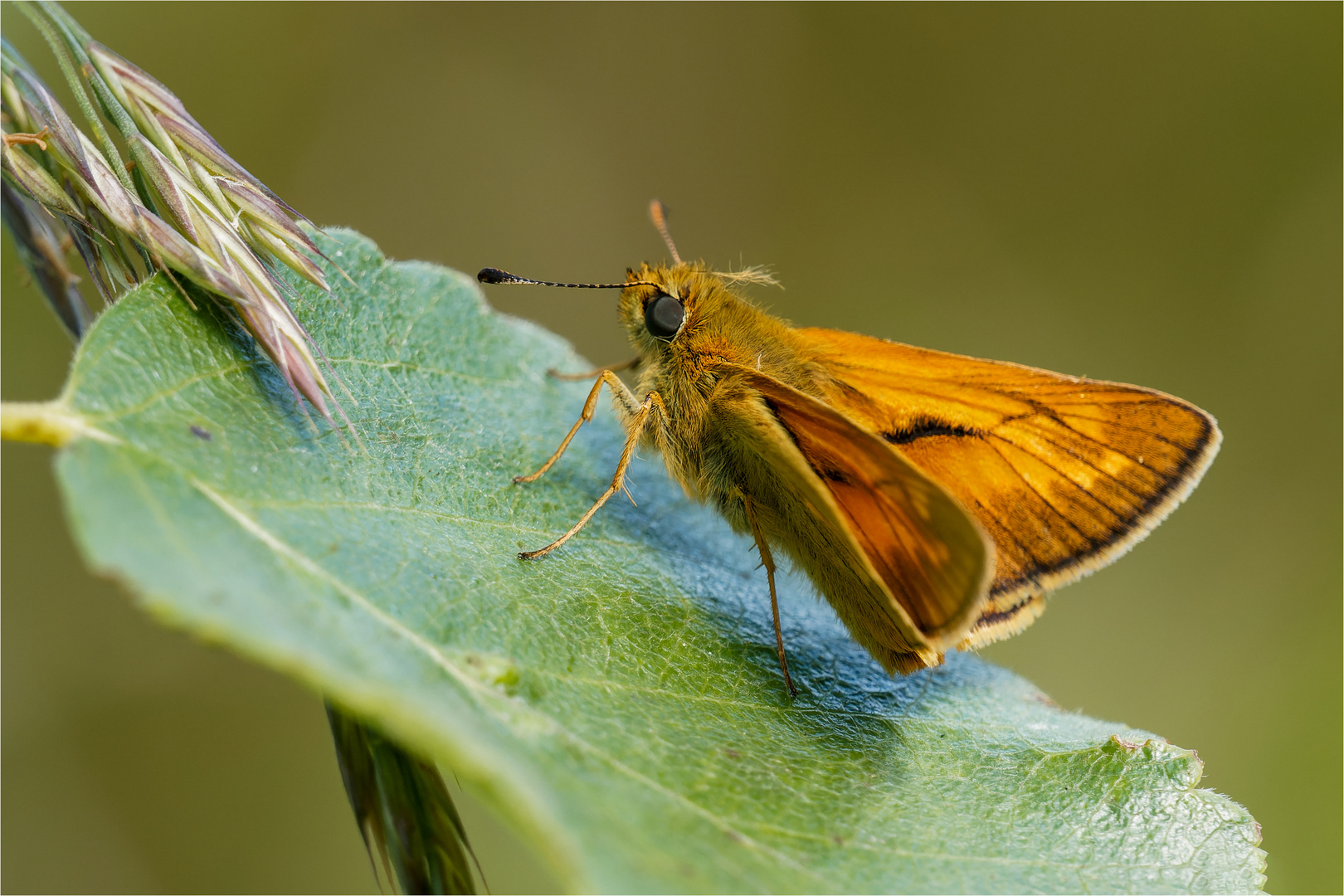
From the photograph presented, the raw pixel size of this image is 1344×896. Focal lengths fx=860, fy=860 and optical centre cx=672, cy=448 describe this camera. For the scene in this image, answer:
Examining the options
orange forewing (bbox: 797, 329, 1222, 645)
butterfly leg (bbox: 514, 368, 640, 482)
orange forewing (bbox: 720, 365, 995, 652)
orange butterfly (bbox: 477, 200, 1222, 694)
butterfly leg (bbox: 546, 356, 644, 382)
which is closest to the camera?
orange forewing (bbox: 720, 365, 995, 652)

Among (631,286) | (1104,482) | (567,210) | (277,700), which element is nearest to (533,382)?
(631,286)

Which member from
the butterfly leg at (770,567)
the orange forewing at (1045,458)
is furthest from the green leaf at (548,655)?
the orange forewing at (1045,458)

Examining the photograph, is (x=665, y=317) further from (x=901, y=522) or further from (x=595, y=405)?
(x=901, y=522)

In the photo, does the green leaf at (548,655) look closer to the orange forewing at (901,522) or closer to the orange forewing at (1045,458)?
the orange forewing at (901,522)

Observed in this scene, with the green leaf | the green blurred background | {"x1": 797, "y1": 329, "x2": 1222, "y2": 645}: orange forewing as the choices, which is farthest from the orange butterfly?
the green blurred background

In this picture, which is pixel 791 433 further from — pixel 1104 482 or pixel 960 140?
pixel 960 140

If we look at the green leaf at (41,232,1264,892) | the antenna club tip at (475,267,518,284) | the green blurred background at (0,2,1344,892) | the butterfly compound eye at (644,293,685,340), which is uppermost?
the green blurred background at (0,2,1344,892)

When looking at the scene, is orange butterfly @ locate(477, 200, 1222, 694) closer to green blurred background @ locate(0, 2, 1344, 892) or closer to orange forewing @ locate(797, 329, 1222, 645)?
orange forewing @ locate(797, 329, 1222, 645)
